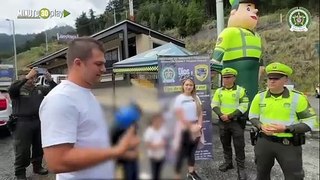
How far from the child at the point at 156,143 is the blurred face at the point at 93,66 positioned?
1.58ft

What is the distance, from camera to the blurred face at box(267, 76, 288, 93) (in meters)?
3.06

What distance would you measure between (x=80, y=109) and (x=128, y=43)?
8017 millimetres

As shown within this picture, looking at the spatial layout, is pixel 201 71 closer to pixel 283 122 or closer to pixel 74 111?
pixel 283 122

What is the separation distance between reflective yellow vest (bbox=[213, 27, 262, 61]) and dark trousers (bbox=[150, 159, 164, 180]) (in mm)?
3933

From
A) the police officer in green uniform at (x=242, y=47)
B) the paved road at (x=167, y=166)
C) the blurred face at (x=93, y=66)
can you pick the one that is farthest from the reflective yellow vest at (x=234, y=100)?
the blurred face at (x=93, y=66)

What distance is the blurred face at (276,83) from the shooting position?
3.06 m

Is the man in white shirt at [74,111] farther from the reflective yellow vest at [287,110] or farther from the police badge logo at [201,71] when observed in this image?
the police badge logo at [201,71]

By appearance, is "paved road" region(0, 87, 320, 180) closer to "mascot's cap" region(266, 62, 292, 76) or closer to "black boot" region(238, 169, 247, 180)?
"black boot" region(238, 169, 247, 180)

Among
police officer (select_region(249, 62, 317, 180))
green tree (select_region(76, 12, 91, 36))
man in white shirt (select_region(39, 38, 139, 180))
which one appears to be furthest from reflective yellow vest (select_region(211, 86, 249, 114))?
man in white shirt (select_region(39, 38, 139, 180))

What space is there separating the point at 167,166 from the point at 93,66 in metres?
Answer: 0.55

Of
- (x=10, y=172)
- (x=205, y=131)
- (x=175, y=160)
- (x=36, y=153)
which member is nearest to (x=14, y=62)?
(x=36, y=153)

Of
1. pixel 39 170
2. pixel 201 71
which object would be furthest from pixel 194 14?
pixel 39 170

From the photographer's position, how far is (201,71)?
4.94 metres

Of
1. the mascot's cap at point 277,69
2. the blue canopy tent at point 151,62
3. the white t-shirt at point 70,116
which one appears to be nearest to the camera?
the white t-shirt at point 70,116
